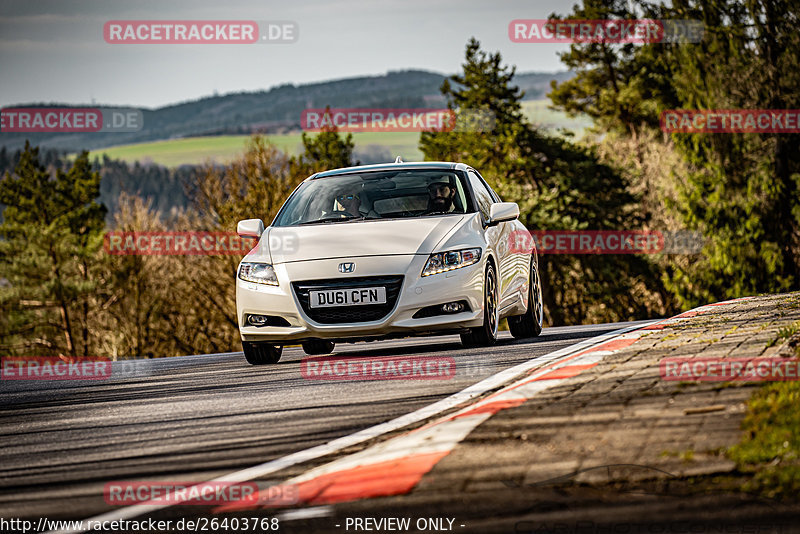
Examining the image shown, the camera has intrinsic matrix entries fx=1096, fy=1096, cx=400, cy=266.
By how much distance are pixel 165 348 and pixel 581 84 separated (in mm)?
27001

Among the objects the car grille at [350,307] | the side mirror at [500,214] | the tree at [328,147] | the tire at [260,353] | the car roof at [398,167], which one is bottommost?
the tire at [260,353]

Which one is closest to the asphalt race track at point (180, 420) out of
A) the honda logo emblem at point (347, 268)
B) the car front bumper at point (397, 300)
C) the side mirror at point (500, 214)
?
the car front bumper at point (397, 300)

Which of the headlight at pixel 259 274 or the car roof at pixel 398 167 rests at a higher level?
the car roof at pixel 398 167

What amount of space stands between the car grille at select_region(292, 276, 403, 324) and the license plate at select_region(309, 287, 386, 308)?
0.04m

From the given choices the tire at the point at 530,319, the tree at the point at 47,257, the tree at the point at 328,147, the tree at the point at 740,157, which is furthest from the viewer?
the tree at the point at 328,147

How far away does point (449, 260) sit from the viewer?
10.1 metres

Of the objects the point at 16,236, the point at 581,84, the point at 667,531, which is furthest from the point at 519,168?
the point at 667,531

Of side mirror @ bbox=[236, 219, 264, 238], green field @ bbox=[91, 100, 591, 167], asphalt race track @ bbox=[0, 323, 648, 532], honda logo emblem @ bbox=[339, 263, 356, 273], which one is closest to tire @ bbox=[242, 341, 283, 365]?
asphalt race track @ bbox=[0, 323, 648, 532]

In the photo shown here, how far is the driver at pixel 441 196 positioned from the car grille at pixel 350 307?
1336 millimetres

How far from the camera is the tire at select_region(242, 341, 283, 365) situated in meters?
10.9

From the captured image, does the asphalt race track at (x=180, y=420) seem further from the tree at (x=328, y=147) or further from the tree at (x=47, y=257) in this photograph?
the tree at (x=328, y=147)

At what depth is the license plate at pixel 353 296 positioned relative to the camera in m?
9.89

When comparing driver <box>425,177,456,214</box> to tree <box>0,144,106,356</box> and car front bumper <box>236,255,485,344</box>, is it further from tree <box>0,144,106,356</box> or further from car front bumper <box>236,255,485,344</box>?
tree <box>0,144,106,356</box>

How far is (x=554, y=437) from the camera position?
16.8ft
